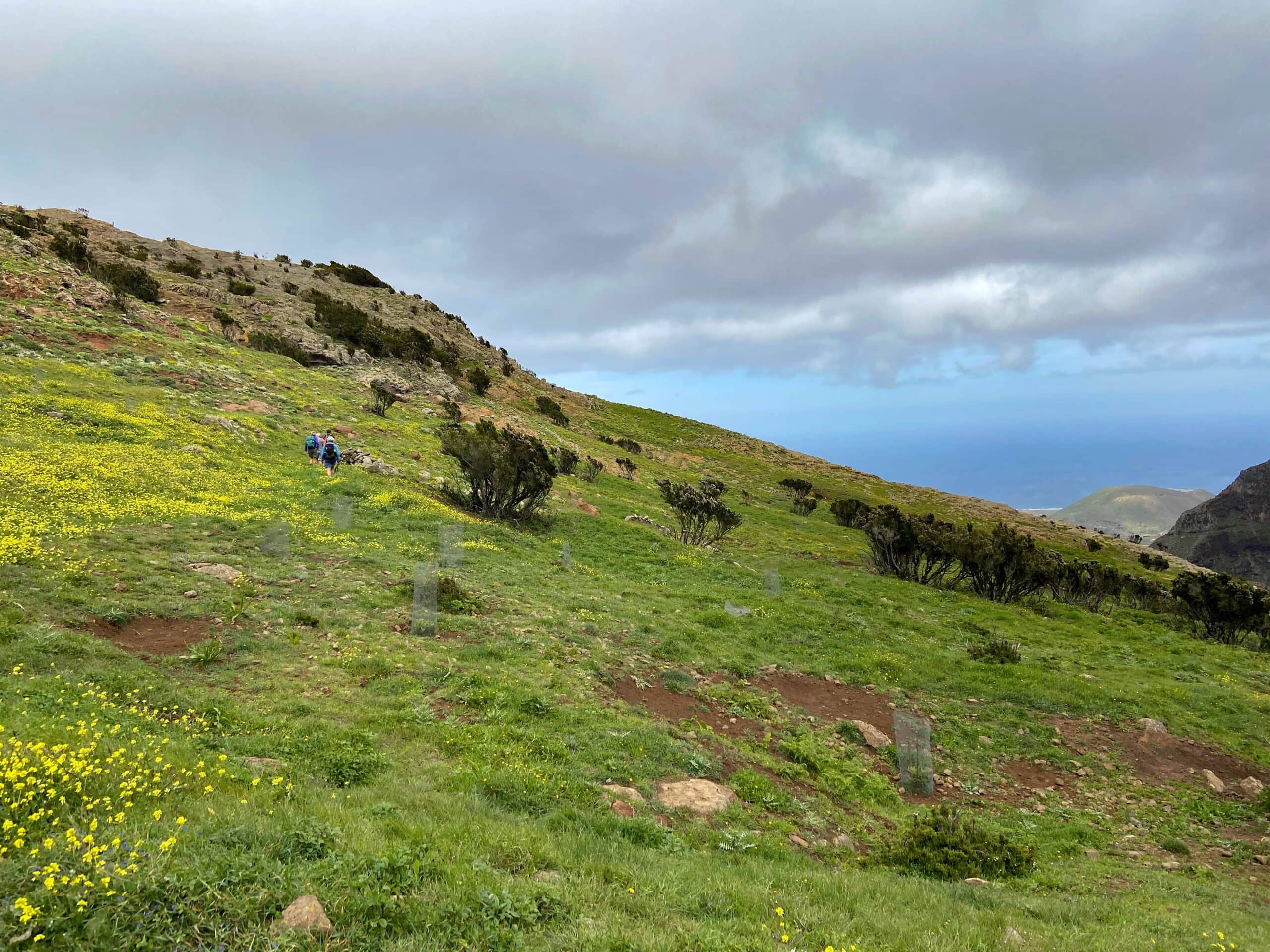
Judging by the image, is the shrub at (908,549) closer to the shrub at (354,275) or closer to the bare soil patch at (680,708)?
the bare soil patch at (680,708)

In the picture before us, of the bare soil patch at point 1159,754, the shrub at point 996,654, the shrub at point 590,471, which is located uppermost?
the shrub at point 590,471

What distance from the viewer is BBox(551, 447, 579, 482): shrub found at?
1620 inches

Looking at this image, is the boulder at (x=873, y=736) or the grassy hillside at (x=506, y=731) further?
the boulder at (x=873, y=736)

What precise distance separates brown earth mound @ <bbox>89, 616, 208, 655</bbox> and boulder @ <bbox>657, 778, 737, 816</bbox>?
29.9 feet

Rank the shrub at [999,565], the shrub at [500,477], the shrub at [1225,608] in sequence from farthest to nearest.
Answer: the shrub at [999,565] → the shrub at [1225,608] → the shrub at [500,477]

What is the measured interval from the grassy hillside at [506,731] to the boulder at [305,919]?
0.45 ft

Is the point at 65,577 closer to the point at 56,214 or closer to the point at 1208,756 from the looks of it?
the point at 1208,756

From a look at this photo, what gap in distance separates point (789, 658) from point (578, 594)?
682 centimetres

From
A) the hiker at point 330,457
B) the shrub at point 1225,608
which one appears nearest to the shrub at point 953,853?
the hiker at point 330,457

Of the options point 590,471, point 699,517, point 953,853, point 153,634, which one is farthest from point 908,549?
point 153,634

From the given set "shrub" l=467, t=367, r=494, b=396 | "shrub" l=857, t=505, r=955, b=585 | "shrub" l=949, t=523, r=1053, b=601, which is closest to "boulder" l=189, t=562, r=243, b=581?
"shrub" l=857, t=505, r=955, b=585

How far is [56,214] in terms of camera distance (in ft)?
208

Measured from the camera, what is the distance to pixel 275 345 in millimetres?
44375

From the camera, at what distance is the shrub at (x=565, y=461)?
41.2 metres
